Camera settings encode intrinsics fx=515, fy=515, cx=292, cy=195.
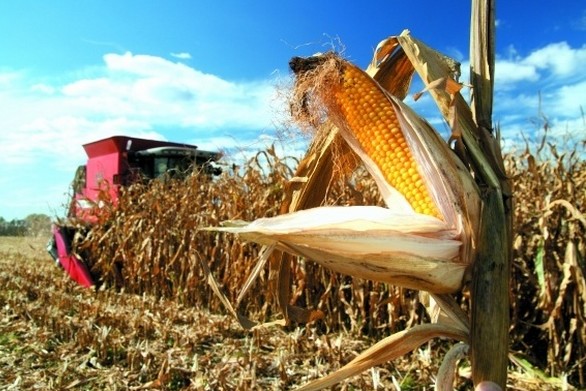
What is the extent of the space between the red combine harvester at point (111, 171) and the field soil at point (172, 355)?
273 centimetres

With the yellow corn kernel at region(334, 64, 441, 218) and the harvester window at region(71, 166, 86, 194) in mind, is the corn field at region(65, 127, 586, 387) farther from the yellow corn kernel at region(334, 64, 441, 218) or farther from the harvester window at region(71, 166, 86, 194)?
the harvester window at region(71, 166, 86, 194)

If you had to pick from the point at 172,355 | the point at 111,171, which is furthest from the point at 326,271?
the point at 111,171

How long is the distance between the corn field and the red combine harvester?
329mm

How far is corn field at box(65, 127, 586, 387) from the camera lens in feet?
11.5

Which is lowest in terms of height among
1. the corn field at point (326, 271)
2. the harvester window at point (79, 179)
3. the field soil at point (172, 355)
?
the field soil at point (172, 355)

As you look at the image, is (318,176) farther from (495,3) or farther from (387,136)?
(495,3)

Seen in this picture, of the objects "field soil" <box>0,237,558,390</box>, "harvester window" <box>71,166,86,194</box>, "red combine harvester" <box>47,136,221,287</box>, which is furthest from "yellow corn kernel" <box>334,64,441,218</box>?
"harvester window" <box>71,166,86,194</box>

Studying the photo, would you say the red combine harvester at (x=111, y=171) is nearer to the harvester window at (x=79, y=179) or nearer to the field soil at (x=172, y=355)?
the harvester window at (x=79, y=179)

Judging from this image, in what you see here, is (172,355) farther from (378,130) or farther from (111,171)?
(111,171)

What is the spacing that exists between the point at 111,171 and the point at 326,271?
6263 millimetres

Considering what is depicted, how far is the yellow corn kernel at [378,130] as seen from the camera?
4.59ft

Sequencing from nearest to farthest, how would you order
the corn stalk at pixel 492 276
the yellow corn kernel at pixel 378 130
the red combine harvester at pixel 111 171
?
the corn stalk at pixel 492 276
the yellow corn kernel at pixel 378 130
the red combine harvester at pixel 111 171

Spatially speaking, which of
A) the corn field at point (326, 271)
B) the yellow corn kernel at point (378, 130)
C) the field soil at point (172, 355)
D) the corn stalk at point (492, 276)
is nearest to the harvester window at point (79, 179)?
the corn field at point (326, 271)

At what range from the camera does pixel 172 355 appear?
12.4 ft
